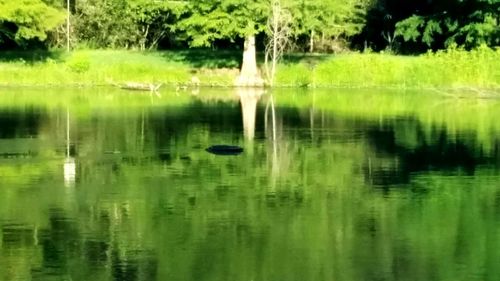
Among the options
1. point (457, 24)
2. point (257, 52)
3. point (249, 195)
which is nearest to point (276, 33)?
point (257, 52)

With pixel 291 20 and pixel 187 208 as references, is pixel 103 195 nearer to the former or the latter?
pixel 187 208

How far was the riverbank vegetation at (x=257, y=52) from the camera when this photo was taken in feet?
158

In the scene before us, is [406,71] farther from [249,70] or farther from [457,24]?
[249,70]

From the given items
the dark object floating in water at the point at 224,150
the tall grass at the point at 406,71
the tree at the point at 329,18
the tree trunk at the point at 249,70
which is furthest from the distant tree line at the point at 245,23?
the dark object floating in water at the point at 224,150

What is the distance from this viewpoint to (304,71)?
4916cm

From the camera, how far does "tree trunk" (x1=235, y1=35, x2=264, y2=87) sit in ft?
158

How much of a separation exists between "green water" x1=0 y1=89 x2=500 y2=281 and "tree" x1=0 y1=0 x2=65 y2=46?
12.3 metres

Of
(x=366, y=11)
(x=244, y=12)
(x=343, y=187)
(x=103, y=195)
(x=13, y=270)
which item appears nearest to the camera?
(x=13, y=270)

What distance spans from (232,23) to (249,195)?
29.1 meters

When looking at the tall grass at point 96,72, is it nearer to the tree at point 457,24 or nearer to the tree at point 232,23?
the tree at point 232,23

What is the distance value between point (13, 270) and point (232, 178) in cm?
825

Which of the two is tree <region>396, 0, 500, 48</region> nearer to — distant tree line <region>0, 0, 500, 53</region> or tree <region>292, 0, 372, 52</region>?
distant tree line <region>0, 0, 500, 53</region>

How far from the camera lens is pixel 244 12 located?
159ft

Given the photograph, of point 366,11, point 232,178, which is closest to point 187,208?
point 232,178
